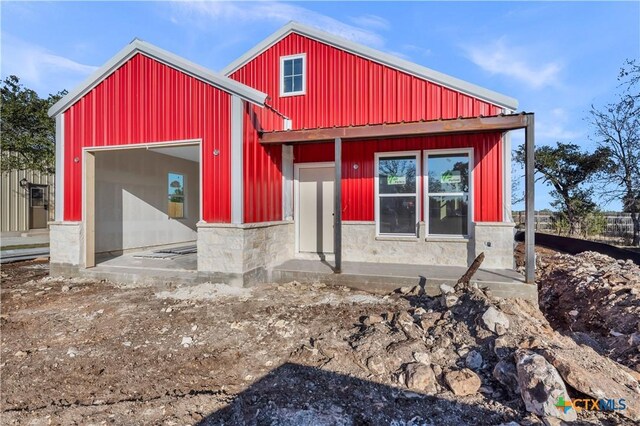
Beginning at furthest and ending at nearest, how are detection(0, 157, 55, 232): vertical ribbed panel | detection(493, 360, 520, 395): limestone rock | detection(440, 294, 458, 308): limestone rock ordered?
detection(0, 157, 55, 232): vertical ribbed panel → detection(440, 294, 458, 308): limestone rock → detection(493, 360, 520, 395): limestone rock

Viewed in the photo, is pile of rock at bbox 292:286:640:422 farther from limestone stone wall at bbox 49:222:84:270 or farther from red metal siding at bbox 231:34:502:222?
limestone stone wall at bbox 49:222:84:270

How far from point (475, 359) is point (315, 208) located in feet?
17.8

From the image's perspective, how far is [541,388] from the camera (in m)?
2.61

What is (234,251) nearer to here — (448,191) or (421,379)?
(421,379)

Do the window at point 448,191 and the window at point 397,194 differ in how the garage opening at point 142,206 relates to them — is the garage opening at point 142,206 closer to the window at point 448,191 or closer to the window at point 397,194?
the window at point 397,194

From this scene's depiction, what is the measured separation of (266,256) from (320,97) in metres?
4.10

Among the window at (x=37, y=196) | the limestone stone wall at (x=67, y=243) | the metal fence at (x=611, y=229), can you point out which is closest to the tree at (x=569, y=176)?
the metal fence at (x=611, y=229)

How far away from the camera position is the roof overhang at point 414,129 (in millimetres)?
5660

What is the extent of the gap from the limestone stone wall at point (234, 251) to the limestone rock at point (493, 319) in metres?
3.95

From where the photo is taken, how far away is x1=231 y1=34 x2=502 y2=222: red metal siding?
7305 millimetres

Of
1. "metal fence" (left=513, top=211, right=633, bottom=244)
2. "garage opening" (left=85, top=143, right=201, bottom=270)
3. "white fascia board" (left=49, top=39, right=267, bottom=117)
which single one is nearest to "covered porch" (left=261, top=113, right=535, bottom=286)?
"white fascia board" (left=49, top=39, right=267, bottom=117)

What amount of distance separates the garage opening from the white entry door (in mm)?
2551

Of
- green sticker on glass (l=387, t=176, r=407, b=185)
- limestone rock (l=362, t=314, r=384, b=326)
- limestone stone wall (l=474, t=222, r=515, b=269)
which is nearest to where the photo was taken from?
limestone rock (l=362, t=314, r=384, b=326)

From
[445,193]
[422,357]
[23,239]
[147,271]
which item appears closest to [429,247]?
[445,193]
